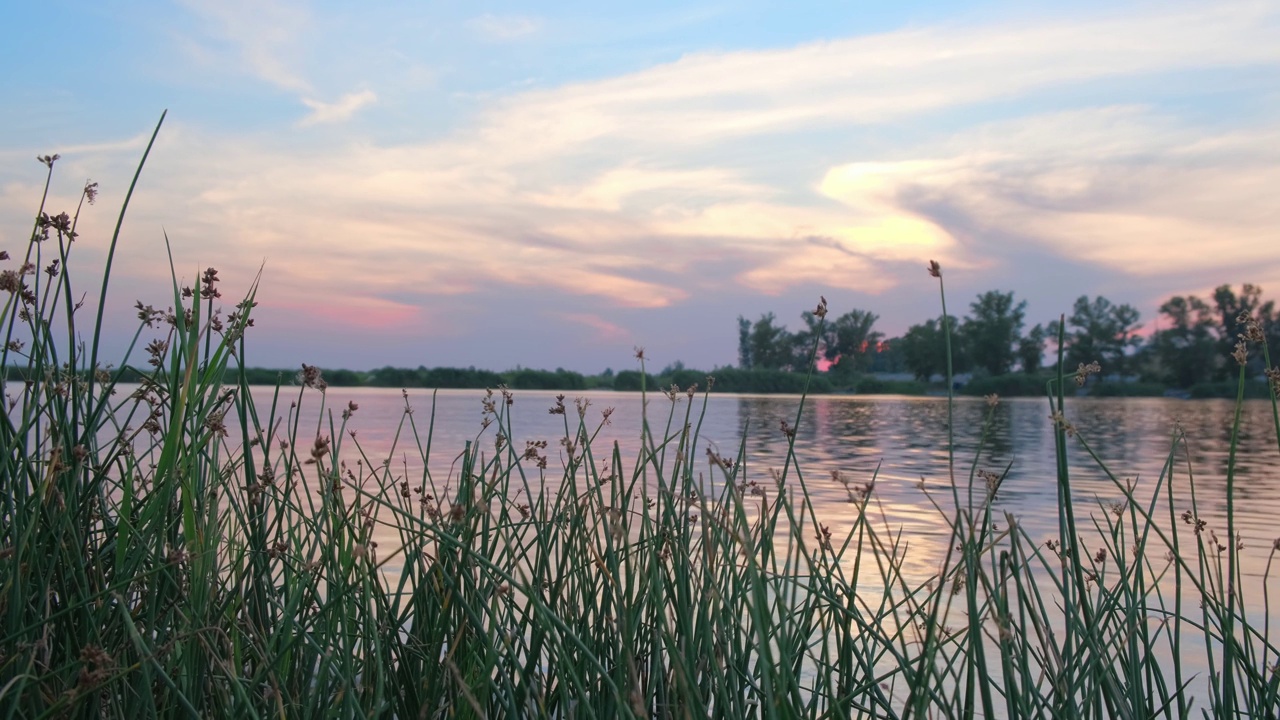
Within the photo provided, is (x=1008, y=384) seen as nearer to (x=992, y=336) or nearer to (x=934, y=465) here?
(x=992, y=336)

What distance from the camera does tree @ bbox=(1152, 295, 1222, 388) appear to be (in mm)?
68312

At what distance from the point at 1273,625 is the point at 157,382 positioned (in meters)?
5.03

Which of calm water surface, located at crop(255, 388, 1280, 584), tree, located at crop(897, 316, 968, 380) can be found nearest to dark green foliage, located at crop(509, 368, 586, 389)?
tree, located at crop(897, 316, 968, 380)

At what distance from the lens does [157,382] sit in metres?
2.26

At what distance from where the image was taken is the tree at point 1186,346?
68.3 meters

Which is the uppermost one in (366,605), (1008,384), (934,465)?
(1008,384)

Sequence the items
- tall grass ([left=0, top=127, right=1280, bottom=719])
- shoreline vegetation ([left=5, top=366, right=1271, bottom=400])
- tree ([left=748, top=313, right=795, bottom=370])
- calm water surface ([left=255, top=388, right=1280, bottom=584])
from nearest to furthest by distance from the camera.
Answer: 1. tall grass ([left=0, top=127, right=1280, bottom=719])
2. calm water surface ([left=255, top=388, right=1280, bottom=584])
3. shoreline vegetation ([left=5, top=366, right=1271, bottom=400])
4. tree ([left=748, top=313, right=795, bottom=370])

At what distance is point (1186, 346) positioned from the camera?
225 ft

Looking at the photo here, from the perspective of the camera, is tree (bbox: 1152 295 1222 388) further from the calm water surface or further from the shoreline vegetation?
the calm water surface

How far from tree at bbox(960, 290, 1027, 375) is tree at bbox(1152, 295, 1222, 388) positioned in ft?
34.5

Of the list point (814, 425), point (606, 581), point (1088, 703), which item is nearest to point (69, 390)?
point (606, 581)

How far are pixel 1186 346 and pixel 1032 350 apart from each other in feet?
34.3

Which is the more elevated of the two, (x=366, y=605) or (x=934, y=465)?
(x=366, y=605)

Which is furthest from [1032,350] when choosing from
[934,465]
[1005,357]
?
[934,465]
